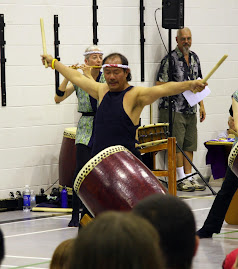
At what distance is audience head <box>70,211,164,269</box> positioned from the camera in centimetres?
132

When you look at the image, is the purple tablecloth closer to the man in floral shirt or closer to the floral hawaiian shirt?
the man in floral shirt

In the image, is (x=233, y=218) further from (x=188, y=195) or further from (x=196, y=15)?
(x=196, y=15)

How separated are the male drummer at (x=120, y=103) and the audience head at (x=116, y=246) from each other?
126 inches

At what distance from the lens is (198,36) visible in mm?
8812

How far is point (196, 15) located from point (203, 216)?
122 inches

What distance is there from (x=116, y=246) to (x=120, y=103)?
337 centimetres

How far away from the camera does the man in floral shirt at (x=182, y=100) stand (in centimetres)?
823

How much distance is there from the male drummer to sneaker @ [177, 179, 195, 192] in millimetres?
3494

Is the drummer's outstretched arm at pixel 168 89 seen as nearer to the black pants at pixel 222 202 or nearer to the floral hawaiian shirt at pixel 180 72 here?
the black pants at pixel 222 202

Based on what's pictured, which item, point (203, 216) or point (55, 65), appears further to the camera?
point (203, 216)

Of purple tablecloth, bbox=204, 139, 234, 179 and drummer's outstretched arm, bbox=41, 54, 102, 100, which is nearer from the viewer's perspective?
drummer's outstretched arm, bbox=41, 54, 102, 100

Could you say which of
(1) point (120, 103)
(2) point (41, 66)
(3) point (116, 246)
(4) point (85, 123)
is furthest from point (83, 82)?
(3) point (116, 246)

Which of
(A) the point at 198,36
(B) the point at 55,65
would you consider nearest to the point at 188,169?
(A) the point at 198,36

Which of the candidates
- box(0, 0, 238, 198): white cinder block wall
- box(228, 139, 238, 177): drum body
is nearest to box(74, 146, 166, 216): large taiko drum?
box(228, 139, 238, 177): drum body
